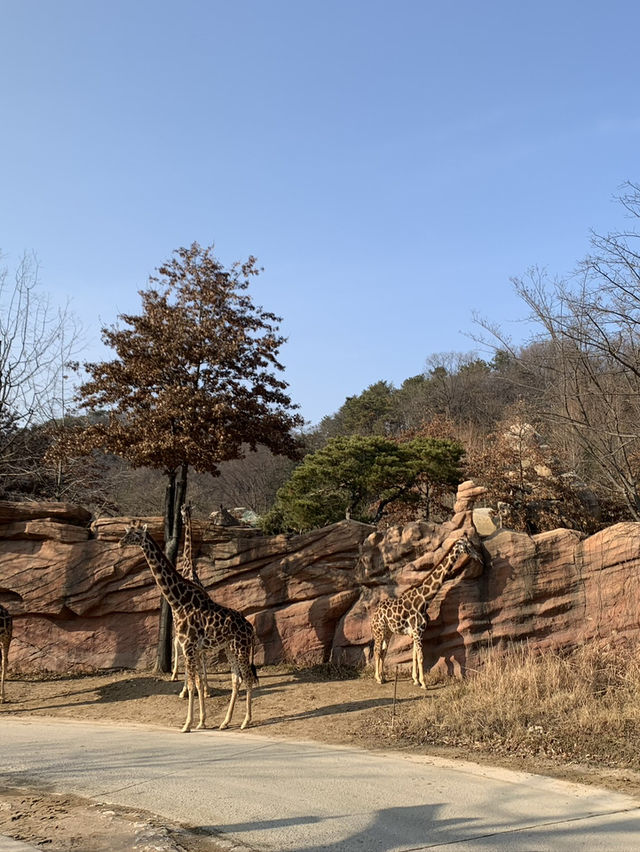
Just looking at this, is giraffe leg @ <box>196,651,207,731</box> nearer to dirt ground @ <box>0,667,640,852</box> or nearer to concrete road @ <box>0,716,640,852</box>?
dirt ground @ <box>0,667,640,852</box>

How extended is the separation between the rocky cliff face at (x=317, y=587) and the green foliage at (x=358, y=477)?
6.74 metres

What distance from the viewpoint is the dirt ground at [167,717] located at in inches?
241

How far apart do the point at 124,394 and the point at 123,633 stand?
4787 mm

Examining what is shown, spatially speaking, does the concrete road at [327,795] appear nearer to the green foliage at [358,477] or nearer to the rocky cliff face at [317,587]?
the rocky cliff face at [317,587]

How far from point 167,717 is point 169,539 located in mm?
4186

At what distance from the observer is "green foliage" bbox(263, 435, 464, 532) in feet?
73.8

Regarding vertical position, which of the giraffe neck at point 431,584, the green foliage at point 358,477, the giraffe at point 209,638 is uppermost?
the green foliage at point 358,477

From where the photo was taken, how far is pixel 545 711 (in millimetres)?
9859

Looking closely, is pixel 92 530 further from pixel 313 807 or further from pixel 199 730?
pixel 313 807

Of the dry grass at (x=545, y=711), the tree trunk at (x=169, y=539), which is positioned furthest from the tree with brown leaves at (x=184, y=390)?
the dry grass at (x=545, y=711)

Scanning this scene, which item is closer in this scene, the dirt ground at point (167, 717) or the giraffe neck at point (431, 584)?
the dirt ground at point (167, 717)

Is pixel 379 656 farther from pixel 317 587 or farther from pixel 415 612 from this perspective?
pixel 317 587

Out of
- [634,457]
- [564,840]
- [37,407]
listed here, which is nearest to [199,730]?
[564,840]

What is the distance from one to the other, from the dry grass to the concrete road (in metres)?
1.03
